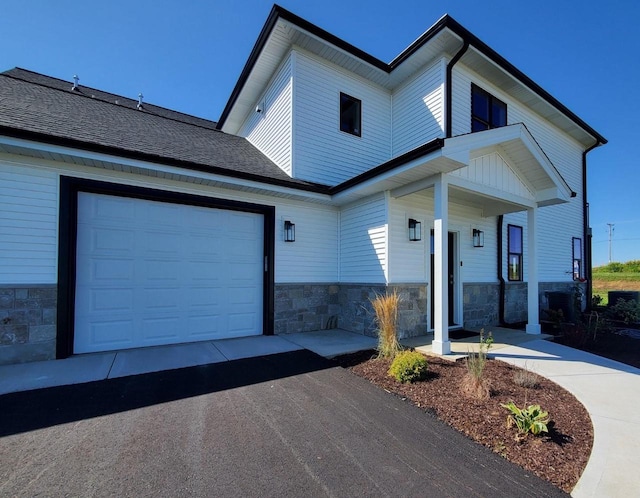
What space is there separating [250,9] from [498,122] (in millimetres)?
7250

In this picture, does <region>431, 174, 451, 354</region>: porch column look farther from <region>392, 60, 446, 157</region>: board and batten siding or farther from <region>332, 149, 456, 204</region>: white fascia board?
<region>392, 60, 446, 157</region>: board and batten siding

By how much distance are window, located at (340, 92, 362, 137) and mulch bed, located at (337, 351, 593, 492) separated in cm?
603

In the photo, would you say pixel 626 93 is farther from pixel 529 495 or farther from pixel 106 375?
pixel 106 375

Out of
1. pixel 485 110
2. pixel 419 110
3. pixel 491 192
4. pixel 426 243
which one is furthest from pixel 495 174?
pixel 485 110

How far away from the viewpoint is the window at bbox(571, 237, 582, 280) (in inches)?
453

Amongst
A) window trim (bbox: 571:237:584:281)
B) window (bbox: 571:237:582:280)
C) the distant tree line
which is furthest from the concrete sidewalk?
the distant tree line

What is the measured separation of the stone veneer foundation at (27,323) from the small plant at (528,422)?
6.12m

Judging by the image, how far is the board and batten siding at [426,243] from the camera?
6.17 meters

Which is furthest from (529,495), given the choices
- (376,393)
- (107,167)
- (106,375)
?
(107,167)

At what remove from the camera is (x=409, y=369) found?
12.7 ft

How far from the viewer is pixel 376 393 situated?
3.56m

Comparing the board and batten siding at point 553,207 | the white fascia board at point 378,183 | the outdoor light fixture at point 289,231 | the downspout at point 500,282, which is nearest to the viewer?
the white fascia board at point 378,183

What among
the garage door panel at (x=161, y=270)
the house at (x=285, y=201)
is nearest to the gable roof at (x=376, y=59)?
the house at (x=285, y=201)

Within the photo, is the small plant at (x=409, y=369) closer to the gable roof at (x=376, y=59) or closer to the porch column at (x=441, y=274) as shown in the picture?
the porch column at (x=441, y=274)
